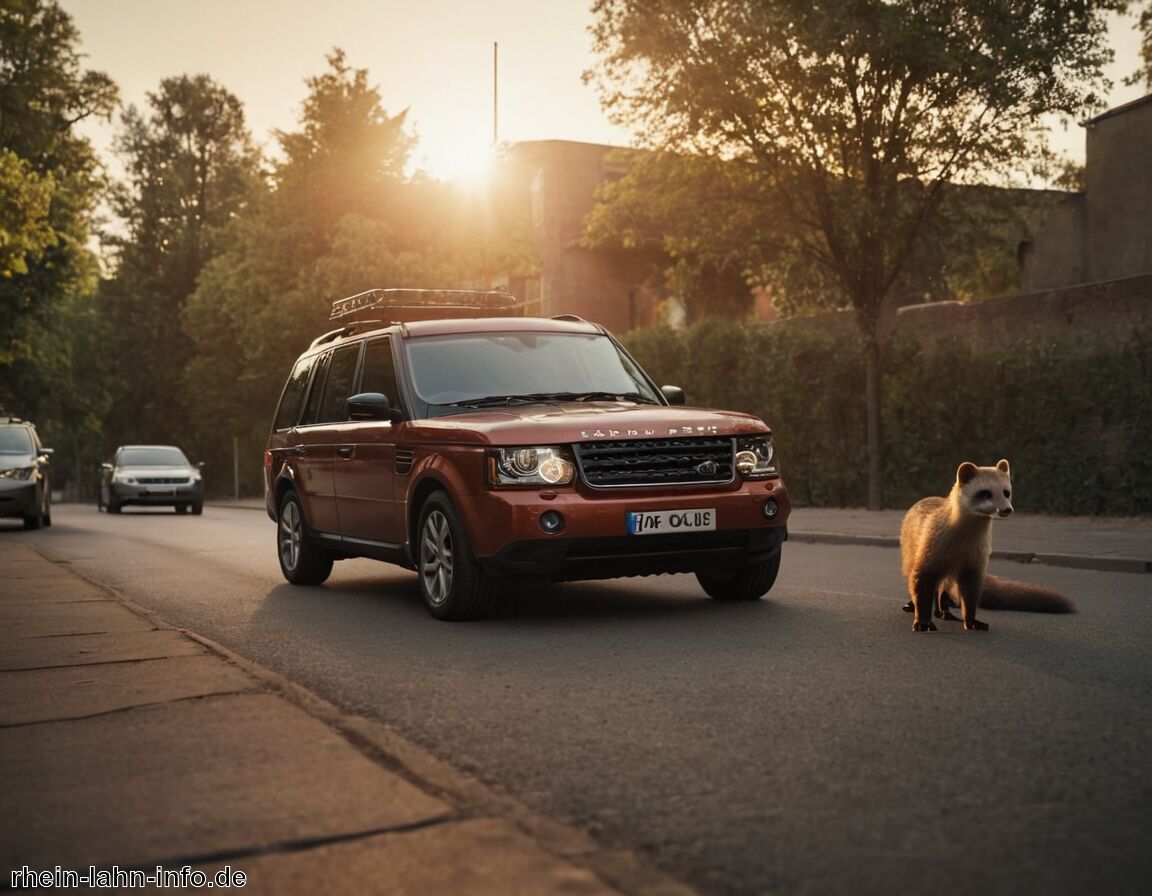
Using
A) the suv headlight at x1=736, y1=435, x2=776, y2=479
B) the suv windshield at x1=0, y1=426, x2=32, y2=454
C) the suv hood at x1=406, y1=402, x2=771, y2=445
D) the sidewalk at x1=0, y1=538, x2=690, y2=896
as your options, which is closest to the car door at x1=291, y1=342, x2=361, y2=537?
the suv hood at x1=406, y1=402, x2=771, y2=445

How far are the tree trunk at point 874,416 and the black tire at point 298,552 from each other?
1256cm

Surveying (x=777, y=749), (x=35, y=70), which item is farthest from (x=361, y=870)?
(x=35, y=70)

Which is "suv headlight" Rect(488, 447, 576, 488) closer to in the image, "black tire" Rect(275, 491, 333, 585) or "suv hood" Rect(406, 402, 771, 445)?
"suv hood" Rect(406, 402, 771, 445)

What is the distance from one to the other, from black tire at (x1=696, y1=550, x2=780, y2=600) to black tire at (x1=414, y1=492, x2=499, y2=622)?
180 cm

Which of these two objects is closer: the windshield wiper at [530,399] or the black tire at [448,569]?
the black tire at [448,569]

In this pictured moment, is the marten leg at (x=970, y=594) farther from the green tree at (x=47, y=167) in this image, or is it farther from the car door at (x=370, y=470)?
the green tree at (x=47, y=167)

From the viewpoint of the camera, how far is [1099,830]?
12.5ft

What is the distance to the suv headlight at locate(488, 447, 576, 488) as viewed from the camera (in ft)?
27.5

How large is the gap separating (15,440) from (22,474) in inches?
36.3

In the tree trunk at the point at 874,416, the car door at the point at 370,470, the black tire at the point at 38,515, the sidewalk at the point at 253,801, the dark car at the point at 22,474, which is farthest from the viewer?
the black tire at the point at 38,515

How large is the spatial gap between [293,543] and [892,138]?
1250 cm

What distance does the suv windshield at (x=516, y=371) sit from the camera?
31.7 ft

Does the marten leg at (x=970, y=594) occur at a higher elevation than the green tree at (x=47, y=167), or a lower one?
lower

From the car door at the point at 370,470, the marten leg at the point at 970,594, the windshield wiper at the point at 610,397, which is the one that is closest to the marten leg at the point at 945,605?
the marten leg at the point at 970,594
